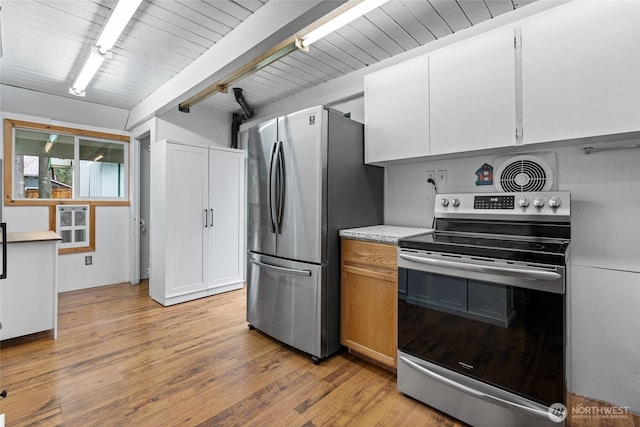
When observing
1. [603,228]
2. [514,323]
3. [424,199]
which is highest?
[424,199]

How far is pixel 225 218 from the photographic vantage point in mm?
3965

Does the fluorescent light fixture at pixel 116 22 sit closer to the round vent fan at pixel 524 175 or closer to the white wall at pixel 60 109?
the white wall at pixel 60 109

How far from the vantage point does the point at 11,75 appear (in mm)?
3244

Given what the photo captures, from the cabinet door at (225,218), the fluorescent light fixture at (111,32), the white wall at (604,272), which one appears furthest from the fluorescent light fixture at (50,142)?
the white wall at (604,272)

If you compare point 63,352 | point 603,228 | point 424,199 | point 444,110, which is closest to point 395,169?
point 424,199

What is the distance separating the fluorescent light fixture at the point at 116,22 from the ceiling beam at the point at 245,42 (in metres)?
0.67

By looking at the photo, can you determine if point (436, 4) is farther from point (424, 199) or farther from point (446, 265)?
point (446, 265)

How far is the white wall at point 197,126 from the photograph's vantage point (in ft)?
12.9

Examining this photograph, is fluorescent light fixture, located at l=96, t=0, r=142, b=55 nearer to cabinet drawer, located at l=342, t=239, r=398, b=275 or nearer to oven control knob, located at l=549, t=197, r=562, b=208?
cabinet drawer, located at l=342, t=239, r=398, b=275

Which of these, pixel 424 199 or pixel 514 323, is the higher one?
pixel 424 199

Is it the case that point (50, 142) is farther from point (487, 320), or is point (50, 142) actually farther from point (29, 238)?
point (487, 320)

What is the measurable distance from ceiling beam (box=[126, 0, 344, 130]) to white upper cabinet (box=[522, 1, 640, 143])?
45.9 inches

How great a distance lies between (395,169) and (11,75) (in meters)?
4.15

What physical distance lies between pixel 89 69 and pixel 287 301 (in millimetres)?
2722
